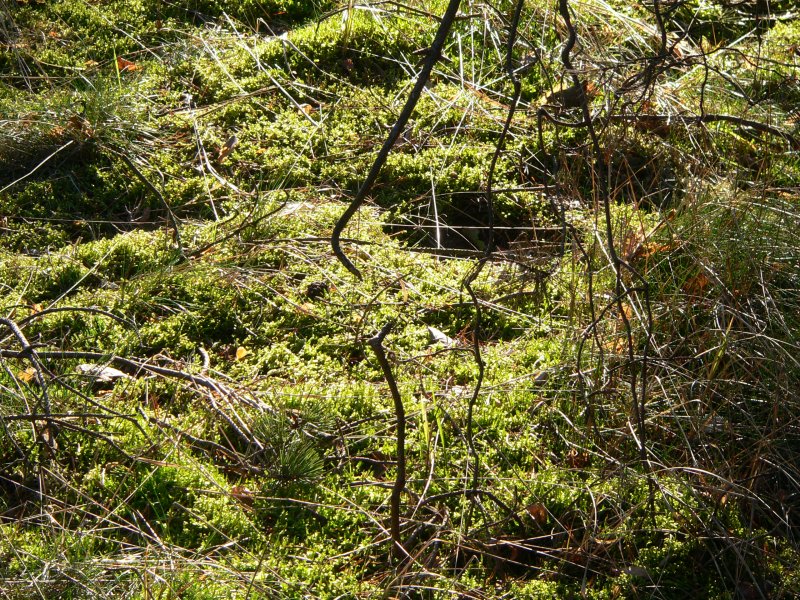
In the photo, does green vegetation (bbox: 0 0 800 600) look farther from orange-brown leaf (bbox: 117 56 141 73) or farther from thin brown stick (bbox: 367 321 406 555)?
thin brown stick (bbox: 367 321 406 555)

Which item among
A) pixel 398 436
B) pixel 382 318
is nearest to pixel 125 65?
pixel 382 318

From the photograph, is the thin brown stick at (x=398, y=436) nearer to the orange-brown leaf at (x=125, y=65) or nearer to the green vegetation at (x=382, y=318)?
the green vegetation at (x=382, y=318)

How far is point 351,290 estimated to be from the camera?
11.6 feet

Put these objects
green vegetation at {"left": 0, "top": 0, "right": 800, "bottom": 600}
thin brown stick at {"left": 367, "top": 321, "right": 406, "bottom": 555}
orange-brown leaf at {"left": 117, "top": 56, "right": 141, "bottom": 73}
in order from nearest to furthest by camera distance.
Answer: thin brown stick at {"left": 367, "top": 321, "right": 406, "bottom": 555} → green vegetation at {"left": 0, "top": 0, "right": 800, "bottom": 600} → orange-brown leaf at {"left": 117, "top": 56, "right": 141, "bottom": 73}

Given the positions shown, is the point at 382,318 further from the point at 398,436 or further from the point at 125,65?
the point at 125,65

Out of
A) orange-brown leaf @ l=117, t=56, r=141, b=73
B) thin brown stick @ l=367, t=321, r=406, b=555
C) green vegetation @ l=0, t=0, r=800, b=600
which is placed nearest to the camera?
thin brown stick @ l=367, t=321, r=406, b=555

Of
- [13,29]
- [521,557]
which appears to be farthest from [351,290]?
[13,29]

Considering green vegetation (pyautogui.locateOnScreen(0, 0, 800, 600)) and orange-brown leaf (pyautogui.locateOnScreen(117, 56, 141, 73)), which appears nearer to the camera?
green vegetation (pyautogui.locateOnScreen(0, 0, 800, 600))

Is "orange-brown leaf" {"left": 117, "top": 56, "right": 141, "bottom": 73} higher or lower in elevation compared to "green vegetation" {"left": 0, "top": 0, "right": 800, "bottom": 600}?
higher

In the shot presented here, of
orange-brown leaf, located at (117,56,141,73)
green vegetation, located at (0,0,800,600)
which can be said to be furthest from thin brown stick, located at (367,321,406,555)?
orange-brown leaf, located at (117,56,141,73)

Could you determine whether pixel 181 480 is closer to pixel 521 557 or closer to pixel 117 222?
pixel 521 557

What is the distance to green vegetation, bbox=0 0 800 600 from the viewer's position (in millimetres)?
2527

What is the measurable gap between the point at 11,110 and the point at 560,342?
2945mm

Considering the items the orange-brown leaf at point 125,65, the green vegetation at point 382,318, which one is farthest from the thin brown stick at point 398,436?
the orange-brown leaf at point 125,65
